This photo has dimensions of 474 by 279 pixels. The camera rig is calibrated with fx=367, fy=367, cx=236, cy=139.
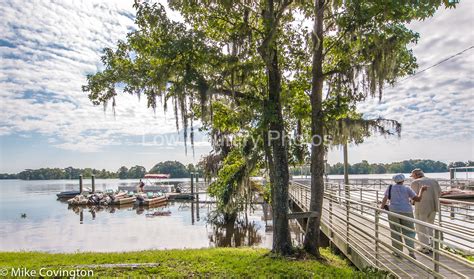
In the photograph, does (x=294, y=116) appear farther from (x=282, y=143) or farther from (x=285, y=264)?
(x=285, y=264)

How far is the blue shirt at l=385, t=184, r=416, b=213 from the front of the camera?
6.79 metres

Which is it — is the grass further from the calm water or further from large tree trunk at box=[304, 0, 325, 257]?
the calm water

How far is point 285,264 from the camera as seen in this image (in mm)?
8016

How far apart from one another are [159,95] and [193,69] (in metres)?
1.17

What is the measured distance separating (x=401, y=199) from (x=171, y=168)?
93056 millimetres

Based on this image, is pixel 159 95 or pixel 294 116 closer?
pixel 159 95

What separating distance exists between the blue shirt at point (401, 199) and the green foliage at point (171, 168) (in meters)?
82.6

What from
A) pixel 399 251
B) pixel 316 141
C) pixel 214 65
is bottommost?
pixel 399 251

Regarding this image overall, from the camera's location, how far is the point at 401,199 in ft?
22.4

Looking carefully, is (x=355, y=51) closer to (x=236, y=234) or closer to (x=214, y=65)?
(x=214, y=65)

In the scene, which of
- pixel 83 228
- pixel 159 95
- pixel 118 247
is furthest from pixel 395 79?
pixel 83 228

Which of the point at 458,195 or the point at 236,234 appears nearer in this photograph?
the point at 236,234

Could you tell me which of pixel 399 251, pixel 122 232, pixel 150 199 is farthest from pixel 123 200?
pixel 399 251

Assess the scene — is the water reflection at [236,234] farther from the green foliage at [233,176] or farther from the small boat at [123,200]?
the small boat at [123,200]
